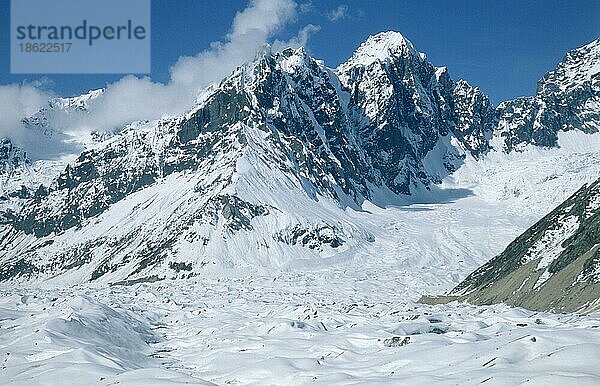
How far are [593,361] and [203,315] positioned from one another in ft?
166

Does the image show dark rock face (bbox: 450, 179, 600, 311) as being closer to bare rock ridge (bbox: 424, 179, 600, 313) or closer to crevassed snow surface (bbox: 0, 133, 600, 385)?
bare rock ridge (bbox: 424, 179, 600, 313)

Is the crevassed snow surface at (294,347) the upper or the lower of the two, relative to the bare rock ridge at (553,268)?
lower

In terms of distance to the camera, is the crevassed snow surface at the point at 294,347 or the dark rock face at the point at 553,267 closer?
the crevassed snow surface at the point at 294,347

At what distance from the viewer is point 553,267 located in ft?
193

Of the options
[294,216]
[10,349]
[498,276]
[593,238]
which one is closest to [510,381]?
[10,349]

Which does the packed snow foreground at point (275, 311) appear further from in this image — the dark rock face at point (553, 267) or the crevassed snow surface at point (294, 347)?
the dark rock face at point (553, 267)

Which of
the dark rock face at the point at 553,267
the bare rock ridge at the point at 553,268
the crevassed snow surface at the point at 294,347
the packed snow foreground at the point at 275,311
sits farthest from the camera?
the dark rock face at the point at 553,267

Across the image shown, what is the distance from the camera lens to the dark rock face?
50031mm

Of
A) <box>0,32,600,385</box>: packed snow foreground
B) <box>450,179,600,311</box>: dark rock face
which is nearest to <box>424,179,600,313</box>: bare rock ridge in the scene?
<box>450,179,600,311</box>: dark rock face

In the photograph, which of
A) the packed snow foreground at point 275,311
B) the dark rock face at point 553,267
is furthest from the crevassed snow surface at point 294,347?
the dark rock face at point 553,267

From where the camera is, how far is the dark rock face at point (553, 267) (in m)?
50.0

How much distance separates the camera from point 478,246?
536 ft

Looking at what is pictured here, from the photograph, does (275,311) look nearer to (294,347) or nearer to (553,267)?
(294,347)

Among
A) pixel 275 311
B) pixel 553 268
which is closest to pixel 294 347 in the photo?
pixel 275 311
